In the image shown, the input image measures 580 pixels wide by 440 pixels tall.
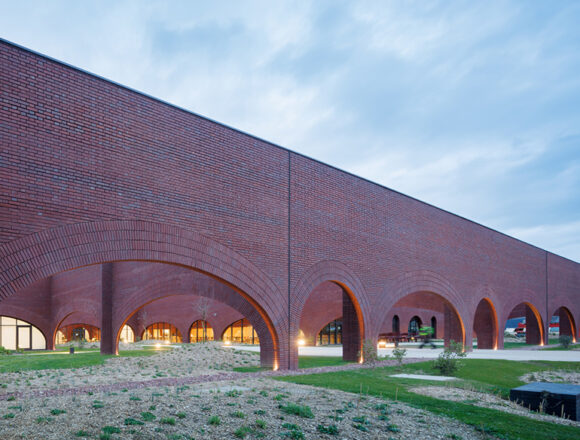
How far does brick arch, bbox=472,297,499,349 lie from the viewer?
29984 millimetres

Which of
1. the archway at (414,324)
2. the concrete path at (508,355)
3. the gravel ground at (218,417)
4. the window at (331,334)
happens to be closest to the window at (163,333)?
the window at (331,334)

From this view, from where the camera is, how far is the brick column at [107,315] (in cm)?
2633

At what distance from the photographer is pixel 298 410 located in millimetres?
8203

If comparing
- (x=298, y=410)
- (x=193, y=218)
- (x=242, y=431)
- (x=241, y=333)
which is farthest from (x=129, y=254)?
(x=241, y=333)

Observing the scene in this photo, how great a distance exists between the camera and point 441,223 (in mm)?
25953

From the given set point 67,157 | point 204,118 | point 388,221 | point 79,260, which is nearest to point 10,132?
point 67,157

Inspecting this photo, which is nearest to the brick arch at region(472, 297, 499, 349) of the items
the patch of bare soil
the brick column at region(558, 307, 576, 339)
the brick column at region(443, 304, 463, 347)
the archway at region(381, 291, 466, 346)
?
the archway at region(381, 291, 466, 346)

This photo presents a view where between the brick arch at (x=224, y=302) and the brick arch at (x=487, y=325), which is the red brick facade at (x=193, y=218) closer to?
the brick arch at (x=224, y=302)

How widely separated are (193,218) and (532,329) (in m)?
31.4

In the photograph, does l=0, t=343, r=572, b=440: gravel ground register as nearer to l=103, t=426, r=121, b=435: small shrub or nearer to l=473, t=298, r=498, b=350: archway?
l=103, t=426, r=121, b=435: small shrub

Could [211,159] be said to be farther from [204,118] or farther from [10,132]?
[10,132]

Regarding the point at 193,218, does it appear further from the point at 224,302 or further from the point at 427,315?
the point at 427,315

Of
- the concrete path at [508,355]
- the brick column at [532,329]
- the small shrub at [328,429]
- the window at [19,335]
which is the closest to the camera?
the small shrub at [328,429]

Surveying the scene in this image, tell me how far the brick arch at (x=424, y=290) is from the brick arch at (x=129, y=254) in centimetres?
665
